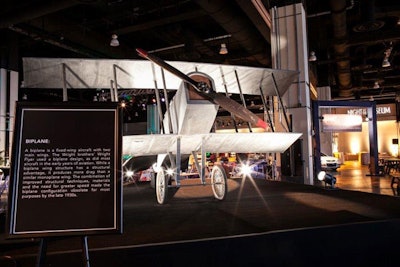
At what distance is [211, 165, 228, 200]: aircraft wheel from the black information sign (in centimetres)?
353

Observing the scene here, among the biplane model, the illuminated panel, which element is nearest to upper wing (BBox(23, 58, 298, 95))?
the biplane model

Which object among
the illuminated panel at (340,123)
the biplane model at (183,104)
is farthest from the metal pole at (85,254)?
the illuminated panel at (340,123)

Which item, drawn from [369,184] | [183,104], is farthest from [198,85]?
[369,184]

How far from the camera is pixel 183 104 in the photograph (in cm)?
492

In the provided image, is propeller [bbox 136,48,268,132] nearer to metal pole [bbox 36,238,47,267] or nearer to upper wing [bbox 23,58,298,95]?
upper wing [bbox 23,58,298,95]

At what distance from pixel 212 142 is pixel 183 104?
2.97 ft

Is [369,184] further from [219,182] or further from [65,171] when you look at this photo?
[65,171]

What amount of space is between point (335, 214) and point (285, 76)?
11.3 ft

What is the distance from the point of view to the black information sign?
6.38ft

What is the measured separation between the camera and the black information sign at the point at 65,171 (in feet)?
6.38

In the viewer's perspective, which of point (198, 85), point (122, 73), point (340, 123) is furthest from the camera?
point (340, 123)

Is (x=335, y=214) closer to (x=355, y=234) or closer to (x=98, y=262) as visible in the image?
(x=355, y=234)

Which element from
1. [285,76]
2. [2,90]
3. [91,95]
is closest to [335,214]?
[285,76]

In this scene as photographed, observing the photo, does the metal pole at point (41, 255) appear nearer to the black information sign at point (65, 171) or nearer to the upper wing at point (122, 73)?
the black information sign at point (65, 171)
